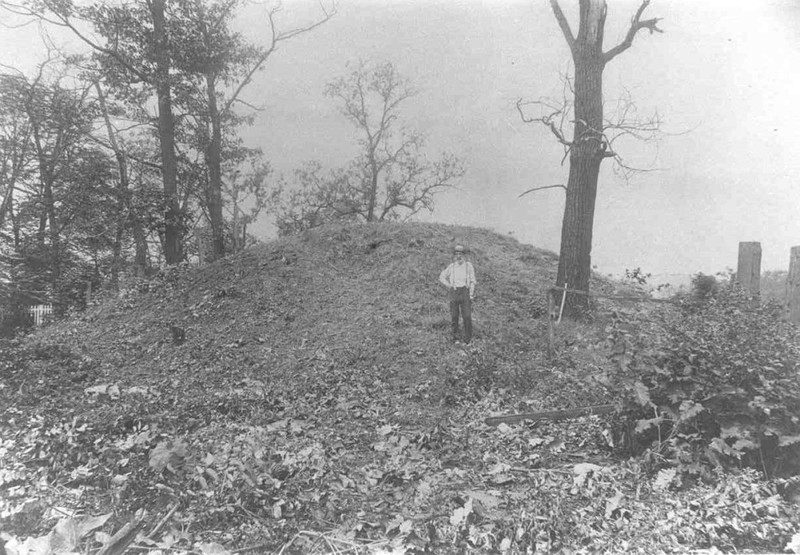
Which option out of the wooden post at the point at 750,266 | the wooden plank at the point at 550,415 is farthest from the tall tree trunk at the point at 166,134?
the wooden post at the point at 750,266

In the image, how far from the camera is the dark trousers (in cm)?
897

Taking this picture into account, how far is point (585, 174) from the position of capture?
920 cm

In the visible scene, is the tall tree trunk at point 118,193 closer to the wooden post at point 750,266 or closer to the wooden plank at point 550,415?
the wooden plank at point 550,415

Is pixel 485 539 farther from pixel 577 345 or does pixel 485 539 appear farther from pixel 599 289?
pixel 599 289

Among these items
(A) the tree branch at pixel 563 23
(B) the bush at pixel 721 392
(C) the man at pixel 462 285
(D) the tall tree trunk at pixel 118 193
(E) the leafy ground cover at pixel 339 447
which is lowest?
(E) the leafy ground cover at pixel 339 447

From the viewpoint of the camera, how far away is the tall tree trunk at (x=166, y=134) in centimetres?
1385

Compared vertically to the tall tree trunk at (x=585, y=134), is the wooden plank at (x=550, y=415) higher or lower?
lower

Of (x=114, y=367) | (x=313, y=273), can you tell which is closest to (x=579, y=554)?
(x=114, y=367)

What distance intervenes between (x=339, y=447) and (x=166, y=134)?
13.5 metres

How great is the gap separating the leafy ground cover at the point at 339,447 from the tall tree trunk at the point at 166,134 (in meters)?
4.72

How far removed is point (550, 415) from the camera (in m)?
5.17

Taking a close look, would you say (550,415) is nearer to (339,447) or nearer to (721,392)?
(721,392)

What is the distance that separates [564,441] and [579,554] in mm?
1769

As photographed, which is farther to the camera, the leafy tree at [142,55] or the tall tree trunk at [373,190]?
the tall tree trunk at [373,190]
